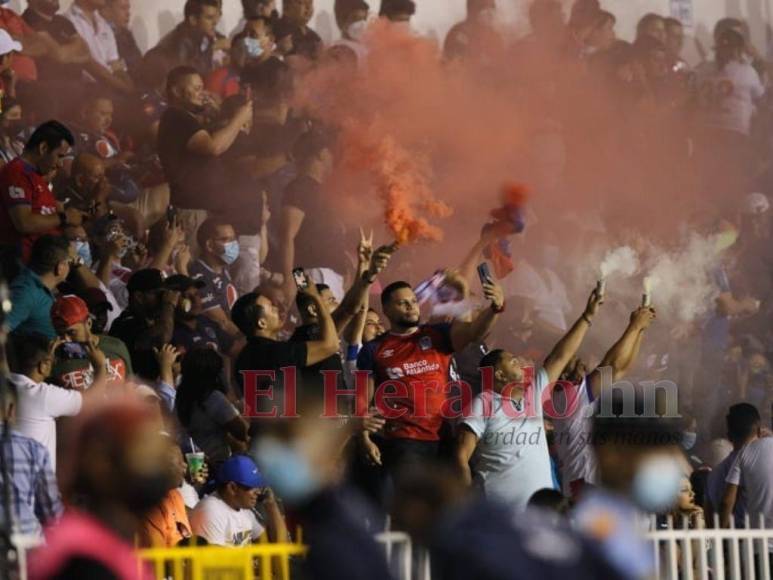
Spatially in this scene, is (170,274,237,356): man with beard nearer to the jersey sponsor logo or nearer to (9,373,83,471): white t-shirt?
the jersey sponsor logo

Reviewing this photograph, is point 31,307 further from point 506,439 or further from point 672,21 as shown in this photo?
point 672,21

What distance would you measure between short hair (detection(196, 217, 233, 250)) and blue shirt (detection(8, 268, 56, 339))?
89.5 inches

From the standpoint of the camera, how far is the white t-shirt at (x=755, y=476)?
31.0ft

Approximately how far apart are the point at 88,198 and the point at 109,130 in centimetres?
58

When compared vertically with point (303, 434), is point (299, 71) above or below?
above

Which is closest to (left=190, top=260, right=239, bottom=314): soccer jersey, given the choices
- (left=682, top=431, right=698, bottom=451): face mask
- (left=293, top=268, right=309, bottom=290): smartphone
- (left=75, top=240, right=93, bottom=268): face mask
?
(left=75, top=240, right=93, bottom=268): face mask

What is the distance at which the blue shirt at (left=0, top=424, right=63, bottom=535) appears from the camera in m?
6.60

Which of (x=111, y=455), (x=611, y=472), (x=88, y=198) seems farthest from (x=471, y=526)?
(x=88, y=198)

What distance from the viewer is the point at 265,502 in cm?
825

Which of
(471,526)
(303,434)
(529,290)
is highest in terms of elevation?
(529,290)

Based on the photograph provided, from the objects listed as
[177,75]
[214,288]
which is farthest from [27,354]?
[177,75]

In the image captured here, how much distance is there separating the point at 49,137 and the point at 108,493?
202 inches

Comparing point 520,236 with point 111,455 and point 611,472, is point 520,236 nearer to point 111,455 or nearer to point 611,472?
point 611,472

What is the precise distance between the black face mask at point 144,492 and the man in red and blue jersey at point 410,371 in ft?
12.1
